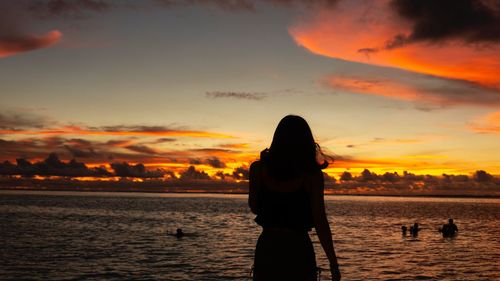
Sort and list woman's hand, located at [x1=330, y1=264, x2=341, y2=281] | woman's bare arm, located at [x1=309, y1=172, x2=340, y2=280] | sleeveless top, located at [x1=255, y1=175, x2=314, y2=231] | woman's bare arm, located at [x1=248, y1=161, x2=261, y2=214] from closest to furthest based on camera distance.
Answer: woman's hand, located at [x1=330, y1=264, x2=341, y2=281], woman's bare arm, located at [x1=309, y1=172, x2=340, y2=280], sleeveless top, located at [x1=255, y1=175, x2=314, y2=231], woman's bare arm, located at [x1=248, y1=161, x2=261, y2=214]

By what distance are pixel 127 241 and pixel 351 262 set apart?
22.4m

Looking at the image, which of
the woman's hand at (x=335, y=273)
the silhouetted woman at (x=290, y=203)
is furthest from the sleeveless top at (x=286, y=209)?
the woman's hand at (x=335, y=273)

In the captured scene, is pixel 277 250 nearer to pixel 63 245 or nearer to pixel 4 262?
pixel 4 262

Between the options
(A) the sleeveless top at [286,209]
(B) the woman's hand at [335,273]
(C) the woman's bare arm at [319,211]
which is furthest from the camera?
(A) the sleeveless top at [286,209]

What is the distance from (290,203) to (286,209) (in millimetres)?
60

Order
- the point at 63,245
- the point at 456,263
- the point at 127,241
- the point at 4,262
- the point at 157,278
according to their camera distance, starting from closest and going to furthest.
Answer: the point at 157,278 < the point at 4,262 < the point at 456,263 < the point at 63,245 < the point at 127,241

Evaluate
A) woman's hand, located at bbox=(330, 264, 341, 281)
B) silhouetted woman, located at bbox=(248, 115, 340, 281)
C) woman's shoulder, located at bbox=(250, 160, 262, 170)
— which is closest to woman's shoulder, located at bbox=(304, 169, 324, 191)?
silhouetted woman, located at bbox=(248, 115, 340, 281)

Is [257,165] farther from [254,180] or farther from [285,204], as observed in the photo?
[285,204]

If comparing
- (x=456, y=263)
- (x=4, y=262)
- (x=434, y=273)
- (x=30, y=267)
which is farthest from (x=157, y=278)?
(x=456, y=263)

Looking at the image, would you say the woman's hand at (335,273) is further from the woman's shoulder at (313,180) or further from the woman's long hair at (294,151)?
the woman's long hair at (294,151)

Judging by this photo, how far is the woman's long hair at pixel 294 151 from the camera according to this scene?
14.9ft

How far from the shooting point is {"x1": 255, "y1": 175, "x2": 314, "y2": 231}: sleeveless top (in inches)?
180

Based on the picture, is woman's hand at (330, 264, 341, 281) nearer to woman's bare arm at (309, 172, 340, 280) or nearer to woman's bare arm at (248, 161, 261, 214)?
woman's bare arm at (309, 172, 340, 280)

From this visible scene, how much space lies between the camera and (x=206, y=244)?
47219mm
